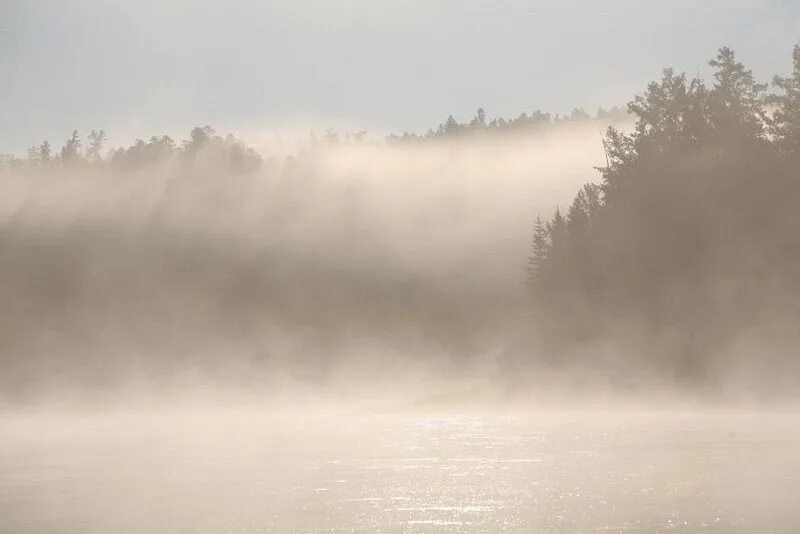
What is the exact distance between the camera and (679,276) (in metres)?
77.4

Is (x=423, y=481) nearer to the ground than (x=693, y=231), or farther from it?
nearer to the ground

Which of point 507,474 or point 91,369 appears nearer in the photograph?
point 507,474

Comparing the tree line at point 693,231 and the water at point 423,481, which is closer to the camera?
the water at point 423,481

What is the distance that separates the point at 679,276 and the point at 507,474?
178 ft

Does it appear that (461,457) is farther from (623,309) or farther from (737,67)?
(737,67)

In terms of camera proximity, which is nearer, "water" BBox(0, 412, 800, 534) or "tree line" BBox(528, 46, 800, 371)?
"water" BBox(0, 412, 800, 534)

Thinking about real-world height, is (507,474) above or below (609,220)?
below

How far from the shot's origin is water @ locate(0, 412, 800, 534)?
19.5 metres

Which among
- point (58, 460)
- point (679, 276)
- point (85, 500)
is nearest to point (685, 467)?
point (85, 500)

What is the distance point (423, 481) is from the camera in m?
25.2

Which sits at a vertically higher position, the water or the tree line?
the tree line

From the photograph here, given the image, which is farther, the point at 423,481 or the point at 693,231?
the point at 693,231

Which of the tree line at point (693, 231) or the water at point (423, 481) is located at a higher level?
the tree line at point (693, 231)

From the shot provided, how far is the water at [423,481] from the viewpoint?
19.5 meters
